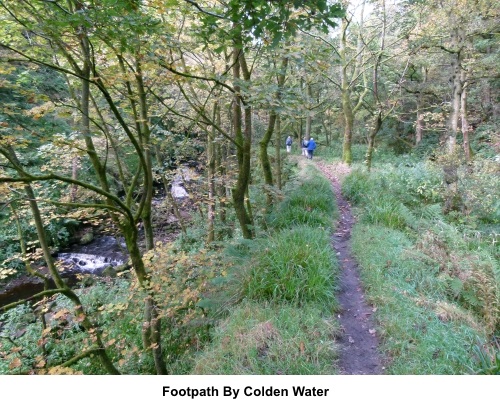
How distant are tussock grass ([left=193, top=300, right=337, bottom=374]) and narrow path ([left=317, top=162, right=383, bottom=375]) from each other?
7.7 inches

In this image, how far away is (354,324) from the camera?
3842 mm

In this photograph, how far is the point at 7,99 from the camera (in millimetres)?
8953

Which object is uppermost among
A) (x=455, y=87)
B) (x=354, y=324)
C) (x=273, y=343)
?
(x=455, y=87)

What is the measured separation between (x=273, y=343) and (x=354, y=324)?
4.14ft

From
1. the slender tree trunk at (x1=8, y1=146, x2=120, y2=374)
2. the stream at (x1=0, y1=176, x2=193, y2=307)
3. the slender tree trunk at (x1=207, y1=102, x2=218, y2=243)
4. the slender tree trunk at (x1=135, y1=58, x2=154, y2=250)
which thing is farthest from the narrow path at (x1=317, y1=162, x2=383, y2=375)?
the stream at (x1=0, y1=176, x2=193, y2=307)

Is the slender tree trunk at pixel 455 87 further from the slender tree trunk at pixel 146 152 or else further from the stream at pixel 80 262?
the slender tree trunk at pixel 146 152

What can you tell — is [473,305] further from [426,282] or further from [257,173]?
[257,173]

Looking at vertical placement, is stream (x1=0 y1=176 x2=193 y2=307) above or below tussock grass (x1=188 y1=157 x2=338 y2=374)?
below

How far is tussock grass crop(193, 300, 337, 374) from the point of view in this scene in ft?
9.99

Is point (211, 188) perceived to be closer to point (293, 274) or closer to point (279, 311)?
point (293, 274)

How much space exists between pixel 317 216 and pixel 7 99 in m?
9.85

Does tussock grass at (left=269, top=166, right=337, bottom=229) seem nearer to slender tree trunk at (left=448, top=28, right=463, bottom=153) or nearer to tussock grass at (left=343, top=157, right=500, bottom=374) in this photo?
tussock grass at (left=343, top=157, right=500, bottom=374)

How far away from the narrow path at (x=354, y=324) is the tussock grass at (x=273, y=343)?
20cm

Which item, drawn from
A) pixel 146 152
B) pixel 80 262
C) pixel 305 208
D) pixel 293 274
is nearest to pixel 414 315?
pixel 293 274
